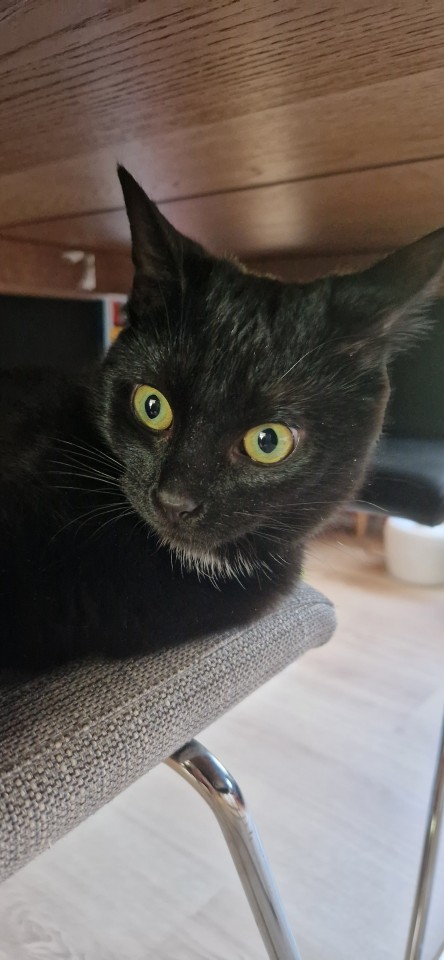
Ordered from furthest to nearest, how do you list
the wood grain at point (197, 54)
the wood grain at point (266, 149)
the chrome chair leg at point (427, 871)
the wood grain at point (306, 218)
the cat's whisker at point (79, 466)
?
1. the chrome chair leg at point (427, 871)
2. the wood grain at point (306, 218)
3. the cat's whisker at point (79, 466)
4. the wood grain at point (266, 149)
5. the wood grain at point (197, 54)

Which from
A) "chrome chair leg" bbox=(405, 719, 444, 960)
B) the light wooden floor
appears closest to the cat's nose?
the light wooden floor

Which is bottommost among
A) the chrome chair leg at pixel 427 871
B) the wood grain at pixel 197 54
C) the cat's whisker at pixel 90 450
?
the chrome chair leg at pixel 427 871

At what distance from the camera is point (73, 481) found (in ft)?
1.94

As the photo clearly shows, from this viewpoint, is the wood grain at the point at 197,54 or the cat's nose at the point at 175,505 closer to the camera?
the wood grain at the point at 197,54

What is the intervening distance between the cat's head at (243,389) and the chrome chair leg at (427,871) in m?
0.45

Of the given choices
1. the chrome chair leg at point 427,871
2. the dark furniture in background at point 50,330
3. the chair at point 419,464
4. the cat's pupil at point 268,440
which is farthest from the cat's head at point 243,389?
the dark furniture in background at point 50,330

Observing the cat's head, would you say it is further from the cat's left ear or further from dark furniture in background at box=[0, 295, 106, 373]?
dark furniture in background at box=[0, 295, 106, 373]

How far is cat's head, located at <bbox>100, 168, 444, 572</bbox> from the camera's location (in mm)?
533

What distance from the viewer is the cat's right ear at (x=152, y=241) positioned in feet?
1.81

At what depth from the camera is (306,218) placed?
90 cm

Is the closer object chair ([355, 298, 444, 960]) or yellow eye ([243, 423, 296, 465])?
yellow eye ([243, 423, 296, 465])

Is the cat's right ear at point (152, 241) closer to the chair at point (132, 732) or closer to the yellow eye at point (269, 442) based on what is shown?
the yellow eye at point (269, 442)

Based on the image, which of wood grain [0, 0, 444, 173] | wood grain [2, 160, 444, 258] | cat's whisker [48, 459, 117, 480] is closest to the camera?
wood grain [0, 0, 444, 173]

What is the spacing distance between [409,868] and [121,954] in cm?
44
